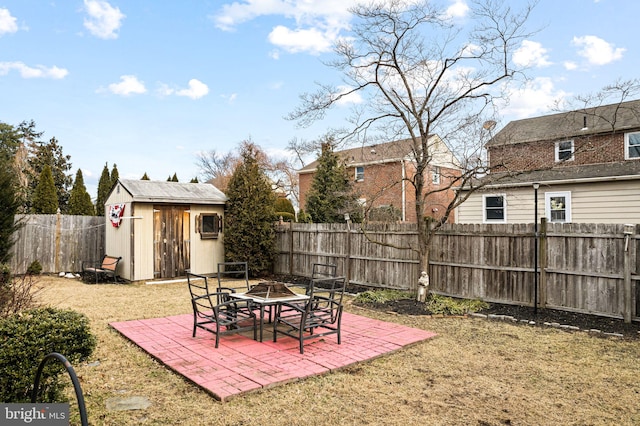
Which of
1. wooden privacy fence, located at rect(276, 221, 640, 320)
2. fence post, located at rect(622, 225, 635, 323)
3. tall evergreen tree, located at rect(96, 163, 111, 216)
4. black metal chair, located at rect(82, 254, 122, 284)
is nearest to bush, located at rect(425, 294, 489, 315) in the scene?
wooden privacy fence, located at rect(276, 221, 640, 320)

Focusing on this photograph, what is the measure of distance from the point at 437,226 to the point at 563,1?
4.98 m

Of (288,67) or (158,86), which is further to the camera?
(158,86)

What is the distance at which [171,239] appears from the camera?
1200 centimetres

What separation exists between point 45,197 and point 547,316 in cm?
1804

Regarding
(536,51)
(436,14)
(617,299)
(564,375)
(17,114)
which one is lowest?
(564,375)

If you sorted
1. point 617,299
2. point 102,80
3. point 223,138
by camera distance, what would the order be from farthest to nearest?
point 223,138, point 102,80, point 617,299

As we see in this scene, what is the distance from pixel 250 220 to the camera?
1229 centimetres

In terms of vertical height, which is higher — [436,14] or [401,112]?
[436,14]

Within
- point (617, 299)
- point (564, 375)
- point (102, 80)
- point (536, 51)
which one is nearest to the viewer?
point (564, 375)

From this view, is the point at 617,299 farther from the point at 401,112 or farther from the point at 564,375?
the point at 401,112

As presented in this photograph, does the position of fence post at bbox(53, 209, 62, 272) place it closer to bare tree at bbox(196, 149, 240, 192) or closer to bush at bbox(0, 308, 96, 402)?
bush at bbox(0, 308, 96, 402)

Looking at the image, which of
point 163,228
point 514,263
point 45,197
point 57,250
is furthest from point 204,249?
point 514,263

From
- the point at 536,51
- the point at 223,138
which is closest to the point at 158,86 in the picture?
the point at 536,51

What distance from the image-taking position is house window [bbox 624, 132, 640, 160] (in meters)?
14.6
